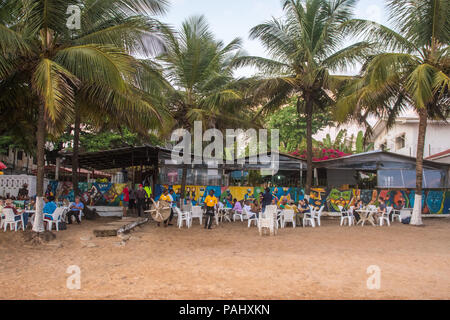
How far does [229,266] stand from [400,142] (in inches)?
995

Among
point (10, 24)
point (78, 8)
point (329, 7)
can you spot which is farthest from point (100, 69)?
point (329, 7)

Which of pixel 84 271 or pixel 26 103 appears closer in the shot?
pixel 84 271

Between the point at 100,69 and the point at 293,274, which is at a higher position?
the point at 100,69

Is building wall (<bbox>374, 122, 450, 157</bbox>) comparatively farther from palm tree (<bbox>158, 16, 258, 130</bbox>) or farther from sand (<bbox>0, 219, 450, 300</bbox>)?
sand (<bbox>0, 219, 450, 300</bbox>)

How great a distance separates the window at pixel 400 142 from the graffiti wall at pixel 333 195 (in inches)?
367

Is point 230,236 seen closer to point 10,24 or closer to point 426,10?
point 10,24

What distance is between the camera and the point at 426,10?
44.3 ft

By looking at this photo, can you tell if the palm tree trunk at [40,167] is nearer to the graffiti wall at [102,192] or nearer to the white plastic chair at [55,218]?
the white plastic chair at [55,218]

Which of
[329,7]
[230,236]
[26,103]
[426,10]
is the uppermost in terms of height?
[329,7]

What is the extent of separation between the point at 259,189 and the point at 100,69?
11.7 m

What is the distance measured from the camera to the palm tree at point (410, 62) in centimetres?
1283

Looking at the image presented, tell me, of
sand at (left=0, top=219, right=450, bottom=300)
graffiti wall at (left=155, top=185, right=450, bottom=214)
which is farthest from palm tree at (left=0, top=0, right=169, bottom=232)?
graffiti wall at (left=155, top=185, right=450, bottom=214)

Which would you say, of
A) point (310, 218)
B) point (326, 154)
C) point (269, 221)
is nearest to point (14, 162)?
point (326, 154)

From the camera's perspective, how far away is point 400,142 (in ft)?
93.9
